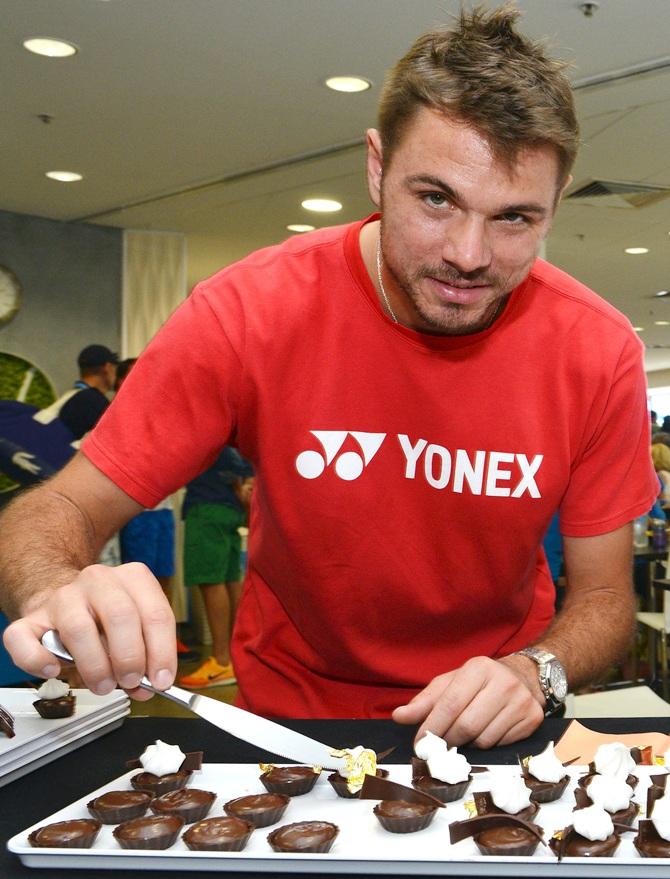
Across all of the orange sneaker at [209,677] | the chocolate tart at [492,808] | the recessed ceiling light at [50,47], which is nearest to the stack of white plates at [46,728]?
the chocolate tart at [492,808]

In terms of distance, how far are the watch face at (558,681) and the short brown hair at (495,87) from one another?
0.63 m

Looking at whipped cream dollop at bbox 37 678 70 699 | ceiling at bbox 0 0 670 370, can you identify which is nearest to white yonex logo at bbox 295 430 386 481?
whipped cream dollop at bbox 37 678 70 699

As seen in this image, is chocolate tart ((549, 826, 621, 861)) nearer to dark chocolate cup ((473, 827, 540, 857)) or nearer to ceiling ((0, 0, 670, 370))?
dark chocolate cup ((473, 827, 540, 857))

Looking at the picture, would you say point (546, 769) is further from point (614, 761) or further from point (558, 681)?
point (558, 681)

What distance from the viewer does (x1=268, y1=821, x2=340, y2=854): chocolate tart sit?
765mm

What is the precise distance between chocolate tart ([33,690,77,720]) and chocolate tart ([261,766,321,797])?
0.30 m

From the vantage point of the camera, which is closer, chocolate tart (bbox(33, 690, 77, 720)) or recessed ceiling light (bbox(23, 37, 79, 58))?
chocolate tart (bbox(33, 690, 77, 720))

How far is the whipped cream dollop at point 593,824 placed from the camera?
0.77m

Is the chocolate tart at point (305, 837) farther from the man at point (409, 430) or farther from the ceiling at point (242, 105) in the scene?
the ceiling at point (242, 105)

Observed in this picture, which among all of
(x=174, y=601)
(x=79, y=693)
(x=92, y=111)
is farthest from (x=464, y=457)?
(x=174, y=601)

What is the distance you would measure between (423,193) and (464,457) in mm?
359

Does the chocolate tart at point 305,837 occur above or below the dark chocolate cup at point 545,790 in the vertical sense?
above

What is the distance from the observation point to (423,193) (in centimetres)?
124

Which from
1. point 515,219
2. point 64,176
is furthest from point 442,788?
point 64,176
